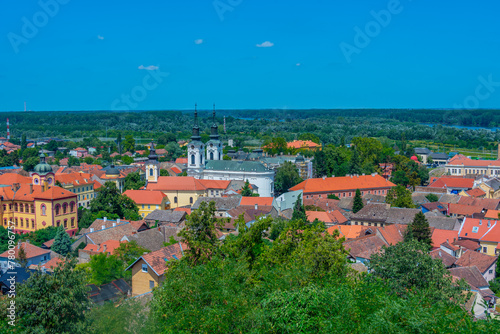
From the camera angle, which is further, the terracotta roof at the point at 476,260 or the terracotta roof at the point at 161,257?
the terracotta roof at the point at 476,260

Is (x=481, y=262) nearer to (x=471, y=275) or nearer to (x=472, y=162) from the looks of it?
(x=471, y=275)

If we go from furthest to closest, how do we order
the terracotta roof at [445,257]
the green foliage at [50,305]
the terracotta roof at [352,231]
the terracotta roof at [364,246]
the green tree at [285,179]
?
the green tree at [285,179]
the terracotta roof at [352,231]
the terracotta roof at [364,246]
the terracotta roof at [445,257]
the green foliage at [50,305]

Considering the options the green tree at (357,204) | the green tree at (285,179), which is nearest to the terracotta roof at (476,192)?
the green tree at (357,204)

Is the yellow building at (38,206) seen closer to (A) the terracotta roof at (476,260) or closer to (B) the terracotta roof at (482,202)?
(A) the terracotta roof at (476,260)

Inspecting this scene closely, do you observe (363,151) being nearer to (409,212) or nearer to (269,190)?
(269,190)

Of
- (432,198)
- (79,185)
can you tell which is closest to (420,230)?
(432,198)

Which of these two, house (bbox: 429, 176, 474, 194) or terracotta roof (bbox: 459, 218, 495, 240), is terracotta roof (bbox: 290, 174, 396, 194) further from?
terracotta roof (bbox: 459, 218, 495, 240)
